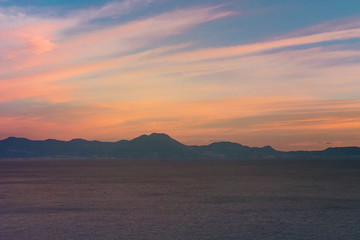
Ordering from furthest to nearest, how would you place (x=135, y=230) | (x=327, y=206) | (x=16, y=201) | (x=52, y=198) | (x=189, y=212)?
(x=52, y=198) → (x=16, y=201) → (x=327, y=206) → (x=189, y=212) → (x=135, y=230)

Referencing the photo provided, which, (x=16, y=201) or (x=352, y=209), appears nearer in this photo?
(x=352, y=209)

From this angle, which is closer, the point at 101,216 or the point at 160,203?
the point at 101,216

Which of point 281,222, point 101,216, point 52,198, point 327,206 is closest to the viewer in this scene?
point 281,222

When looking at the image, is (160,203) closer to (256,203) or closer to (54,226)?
(256,203)

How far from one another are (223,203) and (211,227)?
16888mm

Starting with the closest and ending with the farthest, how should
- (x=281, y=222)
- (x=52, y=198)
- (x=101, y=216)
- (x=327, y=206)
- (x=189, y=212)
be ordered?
1. (x=281, y=222)
2. (x=101, y=216)
3. (x=189, y=212)
4. (x=327, y=206)
5. (x=52, y=198)

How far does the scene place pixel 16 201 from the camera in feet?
175

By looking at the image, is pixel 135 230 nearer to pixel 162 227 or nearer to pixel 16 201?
pixel 162 227

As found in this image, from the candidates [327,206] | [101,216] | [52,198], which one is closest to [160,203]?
[101,216]

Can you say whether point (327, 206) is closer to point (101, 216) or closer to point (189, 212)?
point (189, 212)

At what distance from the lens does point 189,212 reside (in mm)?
43750

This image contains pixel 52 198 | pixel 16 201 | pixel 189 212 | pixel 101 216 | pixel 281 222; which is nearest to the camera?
pixel 281 222

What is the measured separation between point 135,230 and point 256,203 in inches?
883

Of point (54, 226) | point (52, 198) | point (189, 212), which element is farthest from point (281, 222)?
point (52, 198)
